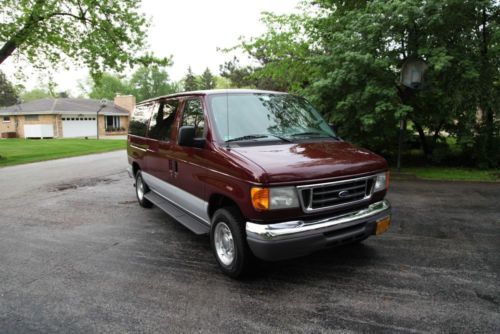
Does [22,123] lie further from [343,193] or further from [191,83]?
[343,193]

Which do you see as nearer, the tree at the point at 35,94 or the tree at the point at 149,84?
the tree at the point at 149,84

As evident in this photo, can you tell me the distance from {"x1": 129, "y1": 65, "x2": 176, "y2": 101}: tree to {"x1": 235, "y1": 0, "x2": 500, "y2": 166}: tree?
72.7m

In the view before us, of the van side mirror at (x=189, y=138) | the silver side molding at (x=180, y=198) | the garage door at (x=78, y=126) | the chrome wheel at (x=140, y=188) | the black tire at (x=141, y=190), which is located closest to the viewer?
the van side mirror at (x=189, y=138)

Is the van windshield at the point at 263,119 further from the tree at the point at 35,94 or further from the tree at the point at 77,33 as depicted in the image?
the tree at the point at 35,94

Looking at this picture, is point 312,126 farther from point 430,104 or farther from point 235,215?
point 430,104

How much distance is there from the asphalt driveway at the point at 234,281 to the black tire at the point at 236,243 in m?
0.16

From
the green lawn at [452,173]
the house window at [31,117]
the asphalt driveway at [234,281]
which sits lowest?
the asphalt driveway at [234,281]

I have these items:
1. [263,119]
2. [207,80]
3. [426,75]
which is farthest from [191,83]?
[263,119]

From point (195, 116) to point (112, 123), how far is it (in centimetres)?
4344

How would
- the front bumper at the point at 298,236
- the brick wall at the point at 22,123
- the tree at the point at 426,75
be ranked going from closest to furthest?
the front bumper at the point at 298,236 < the tree at the point at 426,75 < the brick wall at the point at 22,123

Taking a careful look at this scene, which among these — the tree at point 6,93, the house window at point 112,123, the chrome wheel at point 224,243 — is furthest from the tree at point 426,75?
the tree at point 6,93

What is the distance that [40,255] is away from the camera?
15.4 feet

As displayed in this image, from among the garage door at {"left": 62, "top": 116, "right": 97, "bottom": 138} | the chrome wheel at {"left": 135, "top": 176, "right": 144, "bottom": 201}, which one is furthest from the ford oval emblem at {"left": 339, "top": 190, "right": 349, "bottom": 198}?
the garage door at {"left": 62, "top": 116, "right": 97, "bottom": 138}

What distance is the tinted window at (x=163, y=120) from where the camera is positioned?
5.26 metres
